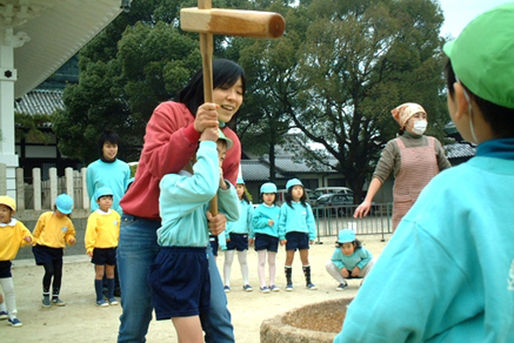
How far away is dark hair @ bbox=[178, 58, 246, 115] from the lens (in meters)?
2.55

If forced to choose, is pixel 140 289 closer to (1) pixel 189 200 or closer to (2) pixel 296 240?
(1) pixel 189 200

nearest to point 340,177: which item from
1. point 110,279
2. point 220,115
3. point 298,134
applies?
point 298,134

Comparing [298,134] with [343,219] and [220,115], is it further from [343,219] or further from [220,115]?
[220,115]

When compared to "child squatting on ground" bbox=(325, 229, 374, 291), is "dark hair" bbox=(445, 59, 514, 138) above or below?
above

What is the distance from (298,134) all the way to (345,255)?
714 inches

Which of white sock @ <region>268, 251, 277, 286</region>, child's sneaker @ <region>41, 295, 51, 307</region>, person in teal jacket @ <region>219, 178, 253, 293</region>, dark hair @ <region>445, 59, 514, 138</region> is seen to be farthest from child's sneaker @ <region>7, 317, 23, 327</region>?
dark hair @ <region>445, 59, 514, 138</region>

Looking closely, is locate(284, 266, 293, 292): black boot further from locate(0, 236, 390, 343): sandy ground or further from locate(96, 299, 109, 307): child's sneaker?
locate(96, 299, 109, 307): child's sneaker

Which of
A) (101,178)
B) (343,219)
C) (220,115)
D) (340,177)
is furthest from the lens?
(340,177)

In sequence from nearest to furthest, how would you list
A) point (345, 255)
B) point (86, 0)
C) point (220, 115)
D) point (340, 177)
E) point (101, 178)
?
point (220, 115), point (101, 178), point (345, 255), point (86, 0), point (340, 177)

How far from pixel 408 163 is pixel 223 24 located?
2.86m

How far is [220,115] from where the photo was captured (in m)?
2.60

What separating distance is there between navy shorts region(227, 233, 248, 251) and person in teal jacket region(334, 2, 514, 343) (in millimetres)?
6871

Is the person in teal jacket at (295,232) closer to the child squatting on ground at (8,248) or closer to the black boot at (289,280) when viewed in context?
the black boot at (289,280)

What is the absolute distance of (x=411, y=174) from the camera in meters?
4.57
